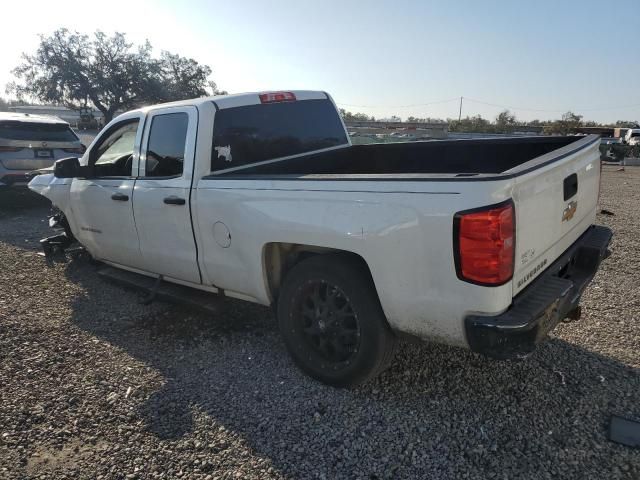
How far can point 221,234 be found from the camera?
339 cm

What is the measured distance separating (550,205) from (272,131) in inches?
92.9

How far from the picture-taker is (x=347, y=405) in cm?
294

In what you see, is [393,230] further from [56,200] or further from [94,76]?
[94,76]

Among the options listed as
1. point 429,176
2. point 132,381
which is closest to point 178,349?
point 132,381

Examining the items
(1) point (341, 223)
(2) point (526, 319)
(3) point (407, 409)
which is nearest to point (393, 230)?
(1) point (341, 223)

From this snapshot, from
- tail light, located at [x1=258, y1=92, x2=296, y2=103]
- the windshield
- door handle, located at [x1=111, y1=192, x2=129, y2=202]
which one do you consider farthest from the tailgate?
the windshield

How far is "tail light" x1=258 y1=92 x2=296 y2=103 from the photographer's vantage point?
401 centimetres

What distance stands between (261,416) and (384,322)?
0.97 m

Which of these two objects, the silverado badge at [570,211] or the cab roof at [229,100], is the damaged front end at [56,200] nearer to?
the cab roof at [229,100]

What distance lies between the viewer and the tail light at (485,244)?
7.09 ft

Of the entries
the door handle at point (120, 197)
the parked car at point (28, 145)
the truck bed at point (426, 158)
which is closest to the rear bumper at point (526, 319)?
the truck bed at point (426, 158)

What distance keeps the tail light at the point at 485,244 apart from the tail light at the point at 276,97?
2398mm

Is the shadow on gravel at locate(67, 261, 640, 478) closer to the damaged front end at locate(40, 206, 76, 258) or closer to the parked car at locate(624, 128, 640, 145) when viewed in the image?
the damaged front end at locate(40, 206, 76, 258)

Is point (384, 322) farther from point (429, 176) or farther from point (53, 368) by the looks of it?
point (53, 368)
